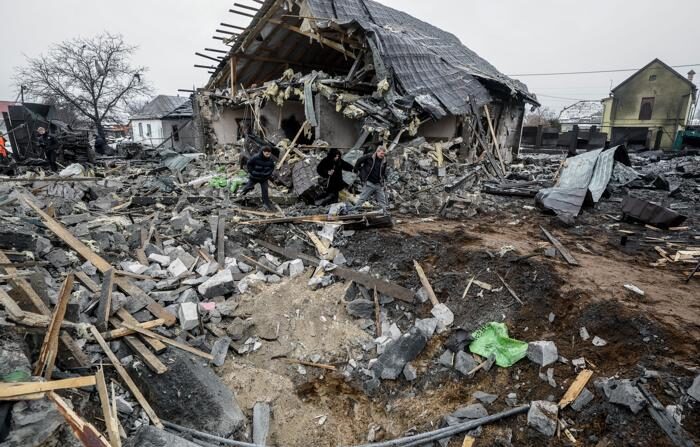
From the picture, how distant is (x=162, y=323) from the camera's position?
14.2ft

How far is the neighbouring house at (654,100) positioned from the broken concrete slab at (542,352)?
37116mm

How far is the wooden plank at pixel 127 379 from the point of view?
3236 millimetres

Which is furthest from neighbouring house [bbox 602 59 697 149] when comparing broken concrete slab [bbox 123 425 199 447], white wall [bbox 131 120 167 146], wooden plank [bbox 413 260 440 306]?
white wall [bbox 131 120 167 146]

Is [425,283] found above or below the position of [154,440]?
above

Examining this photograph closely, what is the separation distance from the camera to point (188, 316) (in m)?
4.51

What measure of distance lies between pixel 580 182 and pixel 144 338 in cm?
1161

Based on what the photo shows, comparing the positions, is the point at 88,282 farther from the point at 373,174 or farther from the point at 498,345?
the point at 373,174

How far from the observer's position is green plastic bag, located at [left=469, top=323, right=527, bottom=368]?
3787 millimetres

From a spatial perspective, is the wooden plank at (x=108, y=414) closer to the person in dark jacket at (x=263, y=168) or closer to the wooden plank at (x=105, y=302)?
the wooden plank at (x=105, y=302)

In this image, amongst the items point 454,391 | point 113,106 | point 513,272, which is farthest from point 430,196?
point 113,106

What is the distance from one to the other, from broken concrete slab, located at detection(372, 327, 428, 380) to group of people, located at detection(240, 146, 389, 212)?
3.77 meters

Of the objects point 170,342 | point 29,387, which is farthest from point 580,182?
point 29,387

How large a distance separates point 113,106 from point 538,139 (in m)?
36.3

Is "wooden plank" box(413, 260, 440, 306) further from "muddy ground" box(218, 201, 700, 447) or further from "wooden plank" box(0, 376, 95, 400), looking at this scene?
"wooden plank" box(0, 376, 95, 400)
